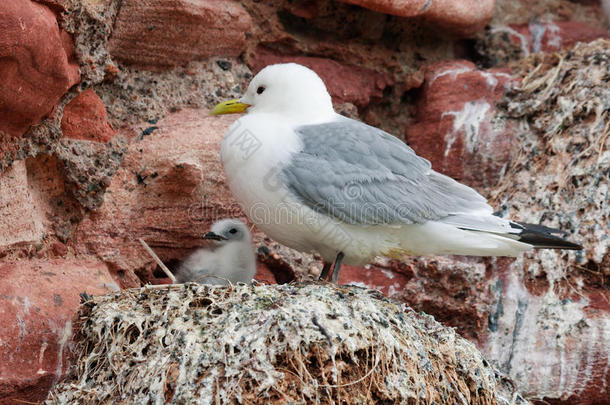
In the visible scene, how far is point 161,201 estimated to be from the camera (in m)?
3.14

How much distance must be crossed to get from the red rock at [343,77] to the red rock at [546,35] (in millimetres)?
861

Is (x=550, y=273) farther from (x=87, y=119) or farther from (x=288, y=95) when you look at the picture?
(x=87, y=119)

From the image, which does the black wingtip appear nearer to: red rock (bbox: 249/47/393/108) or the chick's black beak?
the chick's black beak

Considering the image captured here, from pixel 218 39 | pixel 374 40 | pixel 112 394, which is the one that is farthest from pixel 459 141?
pixel 112 394

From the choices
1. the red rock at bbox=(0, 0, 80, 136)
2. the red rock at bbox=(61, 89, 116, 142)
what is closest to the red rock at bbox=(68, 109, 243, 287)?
the red rock at bbox=(61, 89, 116, 142)

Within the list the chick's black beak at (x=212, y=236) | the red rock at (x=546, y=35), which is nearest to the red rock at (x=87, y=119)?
the chick's black beak at (x=212, y=236)

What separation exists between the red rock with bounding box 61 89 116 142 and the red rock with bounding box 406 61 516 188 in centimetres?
153

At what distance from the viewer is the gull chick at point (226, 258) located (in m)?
3.08

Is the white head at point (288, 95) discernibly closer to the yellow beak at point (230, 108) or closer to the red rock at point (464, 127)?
the yellow beak at point (230, 108)

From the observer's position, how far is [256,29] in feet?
11.7

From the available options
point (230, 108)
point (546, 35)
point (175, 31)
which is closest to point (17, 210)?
point (230, 108)

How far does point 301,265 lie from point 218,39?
105 cm

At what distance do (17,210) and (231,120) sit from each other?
1114mm

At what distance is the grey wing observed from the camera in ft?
8.70
